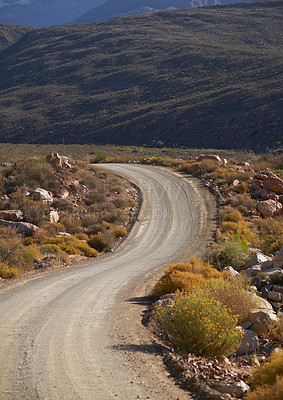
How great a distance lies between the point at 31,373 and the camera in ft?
21.0

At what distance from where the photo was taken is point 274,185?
2697 cm

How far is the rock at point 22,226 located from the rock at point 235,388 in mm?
14554

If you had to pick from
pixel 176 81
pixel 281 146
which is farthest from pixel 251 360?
pixel 176 81

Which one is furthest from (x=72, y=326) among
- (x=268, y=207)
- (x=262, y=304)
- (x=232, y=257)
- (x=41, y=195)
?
→ (x=268, y=207)

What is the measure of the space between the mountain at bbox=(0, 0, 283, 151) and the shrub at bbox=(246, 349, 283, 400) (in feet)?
178

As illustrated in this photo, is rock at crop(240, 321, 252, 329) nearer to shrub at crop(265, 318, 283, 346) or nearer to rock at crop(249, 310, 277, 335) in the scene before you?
rock at crop(249, 310, 277, 335)

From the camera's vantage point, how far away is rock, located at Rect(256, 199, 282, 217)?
23.6 m

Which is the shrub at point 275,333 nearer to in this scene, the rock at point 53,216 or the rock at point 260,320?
the rock at point 260,320

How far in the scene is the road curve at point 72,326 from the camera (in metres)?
5.98

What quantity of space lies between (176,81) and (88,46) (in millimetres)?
44560

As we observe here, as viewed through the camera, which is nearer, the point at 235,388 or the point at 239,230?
the point at 235,388

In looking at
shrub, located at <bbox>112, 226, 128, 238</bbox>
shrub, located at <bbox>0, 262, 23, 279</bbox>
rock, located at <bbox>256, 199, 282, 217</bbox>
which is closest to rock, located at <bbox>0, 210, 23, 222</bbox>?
shrub, located at <bbox>112, 226, 128, 238</bbox>

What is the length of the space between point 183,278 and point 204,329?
3703 mm

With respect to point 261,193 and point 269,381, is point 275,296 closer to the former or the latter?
point 269,381
